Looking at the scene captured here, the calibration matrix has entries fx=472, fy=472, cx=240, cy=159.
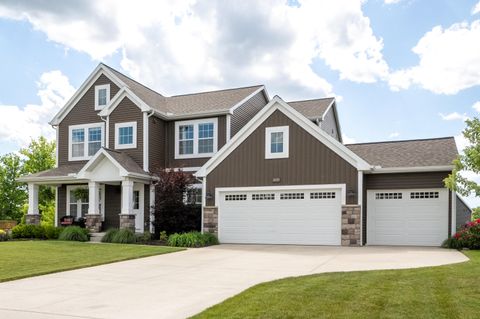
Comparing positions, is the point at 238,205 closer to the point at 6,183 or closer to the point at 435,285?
the point at 435,285

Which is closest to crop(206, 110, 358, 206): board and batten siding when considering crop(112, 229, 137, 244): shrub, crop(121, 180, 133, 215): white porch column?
crop(112, 229, 137, 244): shrub

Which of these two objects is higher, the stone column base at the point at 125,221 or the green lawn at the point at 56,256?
the stone column base at the point at 125,221

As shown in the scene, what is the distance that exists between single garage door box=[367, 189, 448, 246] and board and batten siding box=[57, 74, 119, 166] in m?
14.2

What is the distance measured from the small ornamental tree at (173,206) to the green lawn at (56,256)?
12.7ft

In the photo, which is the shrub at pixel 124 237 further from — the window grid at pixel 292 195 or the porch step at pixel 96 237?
the window grid at pixel 292 195

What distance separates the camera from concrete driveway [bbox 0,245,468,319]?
24.1 ft

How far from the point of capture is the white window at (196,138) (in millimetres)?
23000

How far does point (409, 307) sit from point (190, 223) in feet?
49.7

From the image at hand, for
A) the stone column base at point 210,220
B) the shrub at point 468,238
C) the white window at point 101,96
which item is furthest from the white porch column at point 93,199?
the shrub at point 468,238

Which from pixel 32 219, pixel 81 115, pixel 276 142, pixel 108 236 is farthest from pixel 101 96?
pixel 276 142

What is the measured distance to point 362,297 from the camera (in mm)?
7496

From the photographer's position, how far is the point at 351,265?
11.8 metres

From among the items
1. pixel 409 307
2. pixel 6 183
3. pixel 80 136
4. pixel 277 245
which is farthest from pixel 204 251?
pixel 6 183

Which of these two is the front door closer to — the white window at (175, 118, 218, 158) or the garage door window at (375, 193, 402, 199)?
the white window at (175, 118, 218, 158)
